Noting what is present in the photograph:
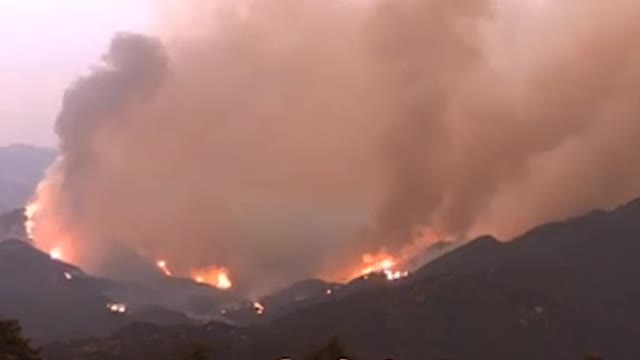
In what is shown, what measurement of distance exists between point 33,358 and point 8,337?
3.29 m

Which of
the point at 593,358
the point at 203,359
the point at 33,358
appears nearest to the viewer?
the point at 33,358

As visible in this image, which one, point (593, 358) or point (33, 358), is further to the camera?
point (593, 358)

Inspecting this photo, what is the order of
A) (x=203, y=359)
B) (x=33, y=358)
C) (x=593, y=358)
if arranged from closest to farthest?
(x=33, y=358) < (x=203, y=359) < (x=593, y=358)

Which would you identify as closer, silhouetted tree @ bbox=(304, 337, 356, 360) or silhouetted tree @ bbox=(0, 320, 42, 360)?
silhouetted tree @ bbox=(0, 320, 42, 360)

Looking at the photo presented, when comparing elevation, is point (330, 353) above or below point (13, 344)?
above

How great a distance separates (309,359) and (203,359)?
1953 cm

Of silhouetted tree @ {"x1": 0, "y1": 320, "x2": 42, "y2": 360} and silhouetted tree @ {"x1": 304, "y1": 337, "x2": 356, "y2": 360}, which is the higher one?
silhouetted tree @ {"x1": 304, "y1": 337, "x2": 356, "y2": 360}

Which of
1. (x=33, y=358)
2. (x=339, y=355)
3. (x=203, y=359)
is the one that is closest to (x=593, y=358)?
(x=339, y=355)

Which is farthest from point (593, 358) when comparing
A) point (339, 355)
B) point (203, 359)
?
point (203, 359)

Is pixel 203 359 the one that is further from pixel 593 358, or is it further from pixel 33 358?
pixel 593 358

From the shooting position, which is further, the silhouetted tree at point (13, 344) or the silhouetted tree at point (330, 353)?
the silhouetted tree at point (330, 353)

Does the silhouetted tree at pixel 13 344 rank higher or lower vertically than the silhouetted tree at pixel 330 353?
lower

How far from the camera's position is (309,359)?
119188 mm

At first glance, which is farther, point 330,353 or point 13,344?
point 330,353
